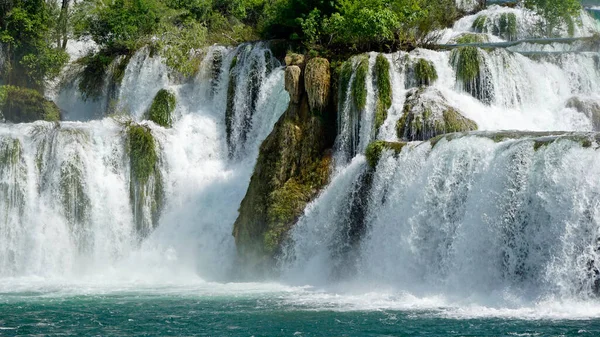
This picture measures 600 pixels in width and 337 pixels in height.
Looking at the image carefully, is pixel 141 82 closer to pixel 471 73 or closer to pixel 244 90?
pixel 244 90

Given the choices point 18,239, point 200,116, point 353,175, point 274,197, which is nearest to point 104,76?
point 200,116

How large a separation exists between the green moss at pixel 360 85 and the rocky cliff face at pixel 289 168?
32.7 inches

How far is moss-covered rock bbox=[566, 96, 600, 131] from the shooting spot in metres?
23.5

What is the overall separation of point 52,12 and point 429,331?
1052 inches

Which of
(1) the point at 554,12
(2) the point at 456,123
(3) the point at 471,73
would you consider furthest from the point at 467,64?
(1) the point at 554,12

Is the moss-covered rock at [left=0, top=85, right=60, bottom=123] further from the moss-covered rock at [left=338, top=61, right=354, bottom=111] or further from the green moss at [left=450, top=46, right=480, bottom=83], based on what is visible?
the green moss at [left=450, top=46, right=480, bottom=83]

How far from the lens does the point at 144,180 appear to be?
25797 millimetres

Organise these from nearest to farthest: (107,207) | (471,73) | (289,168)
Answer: (289,168), (471,73), (107,207)

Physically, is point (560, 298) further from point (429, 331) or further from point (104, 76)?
point (104, 76)

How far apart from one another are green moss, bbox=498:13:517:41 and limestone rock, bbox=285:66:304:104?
1153 centimetres

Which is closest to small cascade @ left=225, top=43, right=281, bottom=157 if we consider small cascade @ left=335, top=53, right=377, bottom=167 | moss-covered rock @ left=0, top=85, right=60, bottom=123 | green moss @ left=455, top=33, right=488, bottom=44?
small cascade @ left=335, top=53, right=377, bottom=167

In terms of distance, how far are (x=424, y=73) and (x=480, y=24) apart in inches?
378

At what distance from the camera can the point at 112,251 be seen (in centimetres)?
2523

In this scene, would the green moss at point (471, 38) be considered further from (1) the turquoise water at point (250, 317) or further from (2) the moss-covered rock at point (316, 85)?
(1) the turquoise water at point (250, 317)
